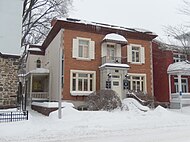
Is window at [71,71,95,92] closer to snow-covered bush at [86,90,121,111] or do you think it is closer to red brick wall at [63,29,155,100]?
red brick wall at [63,29,155,100]

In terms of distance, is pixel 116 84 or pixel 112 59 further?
pixel 112 59

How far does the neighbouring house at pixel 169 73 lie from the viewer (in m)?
24.4

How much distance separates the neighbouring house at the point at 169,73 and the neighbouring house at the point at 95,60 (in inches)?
79.3

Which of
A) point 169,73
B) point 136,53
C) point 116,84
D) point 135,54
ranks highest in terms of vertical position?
point 136,53

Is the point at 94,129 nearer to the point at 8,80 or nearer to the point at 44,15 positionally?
the point at 8,80

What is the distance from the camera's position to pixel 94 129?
37.9 ft

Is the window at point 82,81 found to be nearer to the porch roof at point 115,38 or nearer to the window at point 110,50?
the window at point 110,50

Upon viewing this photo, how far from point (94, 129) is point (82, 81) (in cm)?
1040

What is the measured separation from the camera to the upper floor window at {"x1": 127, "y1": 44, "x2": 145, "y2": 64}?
24.4m

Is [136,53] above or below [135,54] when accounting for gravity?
above

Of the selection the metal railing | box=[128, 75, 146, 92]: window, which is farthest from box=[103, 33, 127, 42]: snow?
box=[128, 75, 146, 92]: window

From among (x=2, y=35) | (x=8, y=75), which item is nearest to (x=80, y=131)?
(x=8, y=75)

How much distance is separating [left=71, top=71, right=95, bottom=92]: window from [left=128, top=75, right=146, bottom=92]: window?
4.04 m

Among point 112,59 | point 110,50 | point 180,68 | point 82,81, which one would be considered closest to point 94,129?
point 82,81
